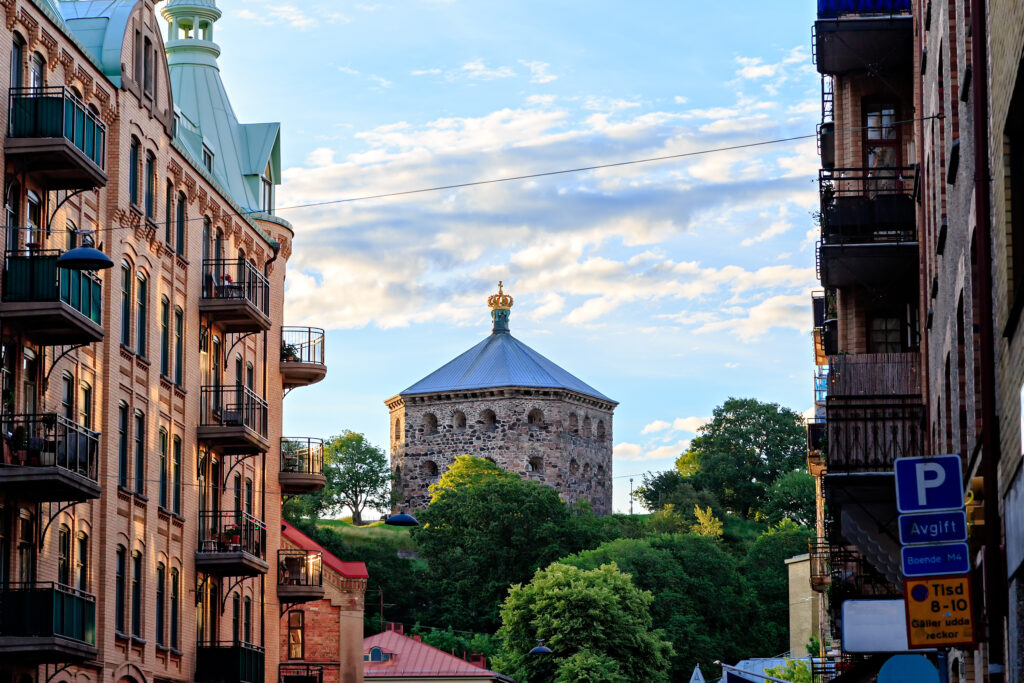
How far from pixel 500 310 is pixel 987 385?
135 m

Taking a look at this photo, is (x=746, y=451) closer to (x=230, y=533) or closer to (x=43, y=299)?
(x=230, y=533)

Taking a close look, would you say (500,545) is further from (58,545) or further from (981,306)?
(981,306)

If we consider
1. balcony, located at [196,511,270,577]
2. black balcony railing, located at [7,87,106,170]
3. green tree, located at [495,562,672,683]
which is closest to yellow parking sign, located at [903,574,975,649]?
black balcony railing, located at [7,87,106,170]

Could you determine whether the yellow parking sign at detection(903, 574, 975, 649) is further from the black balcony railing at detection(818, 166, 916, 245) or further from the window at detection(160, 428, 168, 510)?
the window at detection(160, 428, 168, 510)

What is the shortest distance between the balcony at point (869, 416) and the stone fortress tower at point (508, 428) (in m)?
105

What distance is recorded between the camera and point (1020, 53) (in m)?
12.2

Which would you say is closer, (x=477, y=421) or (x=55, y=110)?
(x=55, y=110)

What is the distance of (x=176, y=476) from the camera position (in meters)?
38.7

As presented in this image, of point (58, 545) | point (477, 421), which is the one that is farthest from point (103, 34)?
point (477, 421)

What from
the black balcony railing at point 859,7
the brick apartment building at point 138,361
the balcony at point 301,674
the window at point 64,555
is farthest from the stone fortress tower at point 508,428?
the black balcony railing at point 859,7

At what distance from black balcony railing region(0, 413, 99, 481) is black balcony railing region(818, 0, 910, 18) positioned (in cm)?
1246

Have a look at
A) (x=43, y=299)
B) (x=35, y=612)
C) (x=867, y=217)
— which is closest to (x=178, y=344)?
(x=43, y=299)

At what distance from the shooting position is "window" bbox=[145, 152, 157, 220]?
3669 cm

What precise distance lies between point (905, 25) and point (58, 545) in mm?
15322
